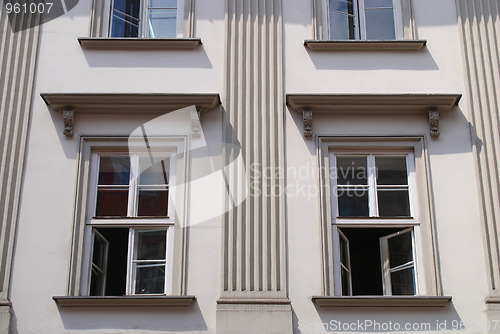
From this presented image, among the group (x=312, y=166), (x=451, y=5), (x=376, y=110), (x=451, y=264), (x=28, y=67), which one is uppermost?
(x=451, y=5)

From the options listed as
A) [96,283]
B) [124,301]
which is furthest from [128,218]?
[124,301]

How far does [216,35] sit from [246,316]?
348 cm

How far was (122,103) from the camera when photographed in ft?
29.4

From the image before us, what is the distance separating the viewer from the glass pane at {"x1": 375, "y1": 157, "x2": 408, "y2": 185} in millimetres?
8883

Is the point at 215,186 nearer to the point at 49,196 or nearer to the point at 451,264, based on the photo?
the point at 49,196

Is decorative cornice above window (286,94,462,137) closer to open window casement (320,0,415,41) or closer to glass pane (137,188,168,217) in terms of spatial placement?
open window casement (320,0,415,41)

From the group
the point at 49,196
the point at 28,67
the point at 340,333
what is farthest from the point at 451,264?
the point at 28,67

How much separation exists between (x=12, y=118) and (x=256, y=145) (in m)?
2.85

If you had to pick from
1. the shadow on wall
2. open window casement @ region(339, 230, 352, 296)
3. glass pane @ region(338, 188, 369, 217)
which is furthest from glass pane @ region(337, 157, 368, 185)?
the shadow on wall

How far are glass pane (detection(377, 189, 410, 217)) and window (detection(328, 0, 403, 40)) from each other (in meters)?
2.07

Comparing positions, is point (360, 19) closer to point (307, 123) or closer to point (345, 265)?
point (307, 123)

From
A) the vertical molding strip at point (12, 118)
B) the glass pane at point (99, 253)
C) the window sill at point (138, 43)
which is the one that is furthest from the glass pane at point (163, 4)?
the glass pane at point (99, 253)

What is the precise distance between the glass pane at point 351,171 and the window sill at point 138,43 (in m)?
2.27

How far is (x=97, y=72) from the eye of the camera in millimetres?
9266
